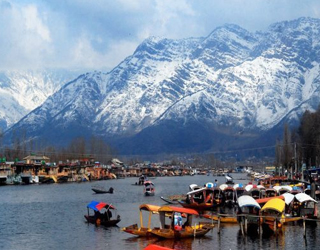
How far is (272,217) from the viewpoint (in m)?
75.9

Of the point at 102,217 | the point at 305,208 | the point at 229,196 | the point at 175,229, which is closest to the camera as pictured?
the point at 175,229

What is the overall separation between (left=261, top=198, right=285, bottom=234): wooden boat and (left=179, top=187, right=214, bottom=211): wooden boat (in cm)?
2965

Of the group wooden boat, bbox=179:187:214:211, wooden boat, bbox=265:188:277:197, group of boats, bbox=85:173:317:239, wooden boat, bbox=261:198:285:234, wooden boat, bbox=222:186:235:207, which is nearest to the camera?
group of boats, bbox=85:173:317:239

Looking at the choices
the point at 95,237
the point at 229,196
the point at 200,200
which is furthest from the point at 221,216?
the point at 229,196

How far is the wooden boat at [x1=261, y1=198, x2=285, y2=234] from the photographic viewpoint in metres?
75.9

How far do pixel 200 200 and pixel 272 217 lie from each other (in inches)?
1510

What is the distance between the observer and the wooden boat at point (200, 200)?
351ft

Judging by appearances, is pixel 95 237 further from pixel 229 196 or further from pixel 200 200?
pixel 229 196

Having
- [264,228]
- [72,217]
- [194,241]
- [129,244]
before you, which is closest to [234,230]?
[264,228]

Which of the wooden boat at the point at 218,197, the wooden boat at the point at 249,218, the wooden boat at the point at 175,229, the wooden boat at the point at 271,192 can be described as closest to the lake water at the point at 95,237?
the wooden boat at the point at 175,229

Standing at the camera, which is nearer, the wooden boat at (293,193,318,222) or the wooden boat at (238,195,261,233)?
the wooden boat at (238,195,261,233)

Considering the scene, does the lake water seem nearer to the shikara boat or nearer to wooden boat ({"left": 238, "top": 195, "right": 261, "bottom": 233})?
wooden boat ({"left": 238, "top": 195, "right": 261, "bottom": 233})

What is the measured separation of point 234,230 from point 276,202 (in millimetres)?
6722

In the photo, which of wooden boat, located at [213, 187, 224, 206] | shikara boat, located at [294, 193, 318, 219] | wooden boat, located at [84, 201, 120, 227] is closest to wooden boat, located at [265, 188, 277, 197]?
wooden boat, located at [213, 187, 224, 206]
